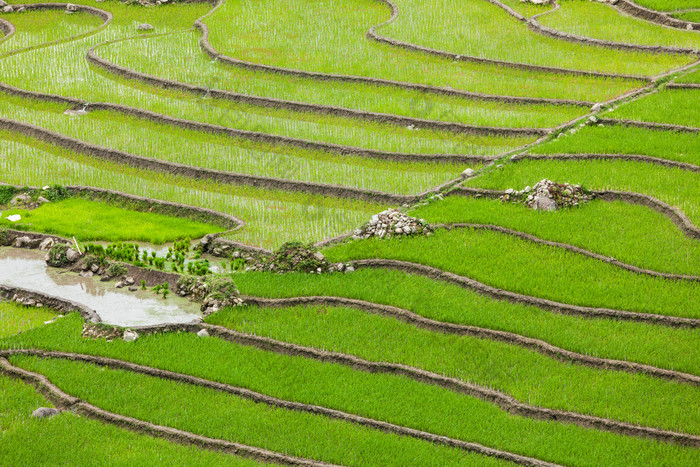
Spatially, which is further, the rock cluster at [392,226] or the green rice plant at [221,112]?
the green rice plant at [221,112]

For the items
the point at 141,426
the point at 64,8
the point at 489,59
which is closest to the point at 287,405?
the point at 141,426

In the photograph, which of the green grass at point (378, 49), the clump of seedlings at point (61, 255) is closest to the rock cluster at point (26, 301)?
the clump of seedlings at point (61, 255)

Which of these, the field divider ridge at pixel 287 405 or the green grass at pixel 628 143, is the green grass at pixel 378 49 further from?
the field divider ridge at pixel 287 405

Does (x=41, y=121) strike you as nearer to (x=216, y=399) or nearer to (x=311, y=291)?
(x=311, y=291)

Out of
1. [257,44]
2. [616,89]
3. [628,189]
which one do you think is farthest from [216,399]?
[257,44]

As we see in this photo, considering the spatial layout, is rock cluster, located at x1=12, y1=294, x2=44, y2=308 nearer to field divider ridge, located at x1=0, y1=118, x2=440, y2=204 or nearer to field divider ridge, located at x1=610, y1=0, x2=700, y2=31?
field divider ridge, located at x1=0, y1=118, x2=440, y2=204

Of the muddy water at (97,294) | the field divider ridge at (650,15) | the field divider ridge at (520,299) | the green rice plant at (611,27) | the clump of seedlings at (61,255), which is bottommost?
the muddy water at (97,294)
